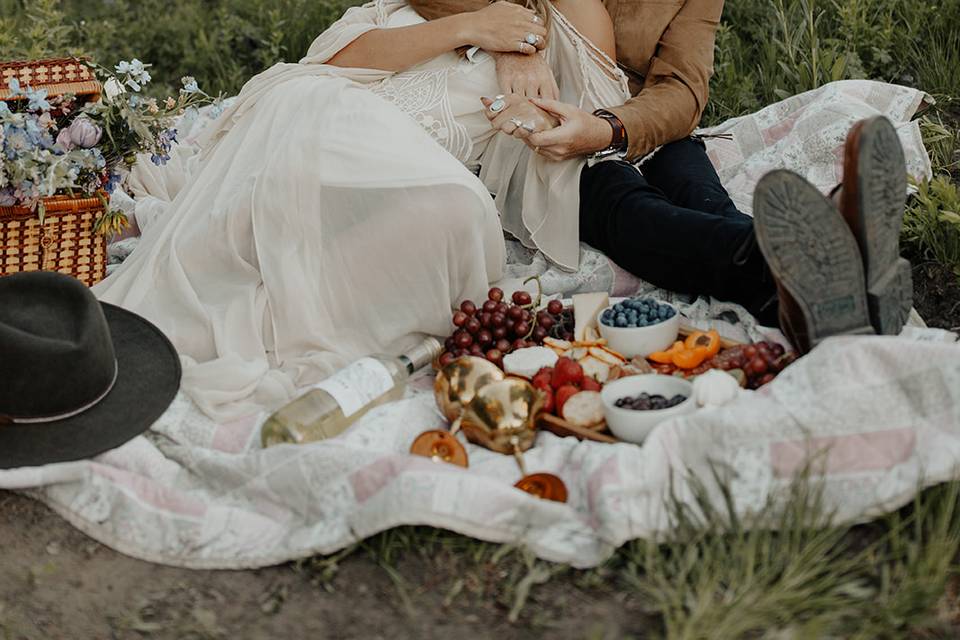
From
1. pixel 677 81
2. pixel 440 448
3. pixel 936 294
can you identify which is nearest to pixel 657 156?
pixel 677 81

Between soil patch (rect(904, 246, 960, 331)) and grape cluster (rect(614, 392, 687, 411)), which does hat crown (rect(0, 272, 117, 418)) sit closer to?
grape cluster (rect(614, 392, 687, 411))

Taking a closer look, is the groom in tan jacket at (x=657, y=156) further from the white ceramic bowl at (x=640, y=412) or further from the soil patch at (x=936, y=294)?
the soil patch at (x=936, y=294)

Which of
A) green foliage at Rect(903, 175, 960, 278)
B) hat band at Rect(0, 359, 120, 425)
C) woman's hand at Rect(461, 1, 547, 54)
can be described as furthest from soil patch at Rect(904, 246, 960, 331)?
hat band at Rect(0, 359, 120, 425)

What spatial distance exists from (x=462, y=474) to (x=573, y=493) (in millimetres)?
272

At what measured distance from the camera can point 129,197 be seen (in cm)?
381

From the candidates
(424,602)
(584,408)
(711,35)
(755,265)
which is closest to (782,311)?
(755,265)

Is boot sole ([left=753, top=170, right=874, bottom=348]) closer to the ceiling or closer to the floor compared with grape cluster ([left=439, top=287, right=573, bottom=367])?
closer to the ceiling

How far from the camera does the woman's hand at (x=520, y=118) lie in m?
3.25

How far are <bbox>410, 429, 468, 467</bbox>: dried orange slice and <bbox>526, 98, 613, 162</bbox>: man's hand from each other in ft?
3.52

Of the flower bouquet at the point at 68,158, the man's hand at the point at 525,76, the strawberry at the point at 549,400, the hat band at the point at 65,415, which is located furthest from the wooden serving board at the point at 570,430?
the flower bouquet at the point at 68,158

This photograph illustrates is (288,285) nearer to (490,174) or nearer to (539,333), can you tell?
(539,333)

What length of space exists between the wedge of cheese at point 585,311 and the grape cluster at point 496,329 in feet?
0.17

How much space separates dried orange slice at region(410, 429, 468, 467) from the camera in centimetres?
250

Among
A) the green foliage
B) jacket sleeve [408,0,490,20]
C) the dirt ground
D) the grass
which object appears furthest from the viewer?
jacket sleeve [408,0,490,20]
